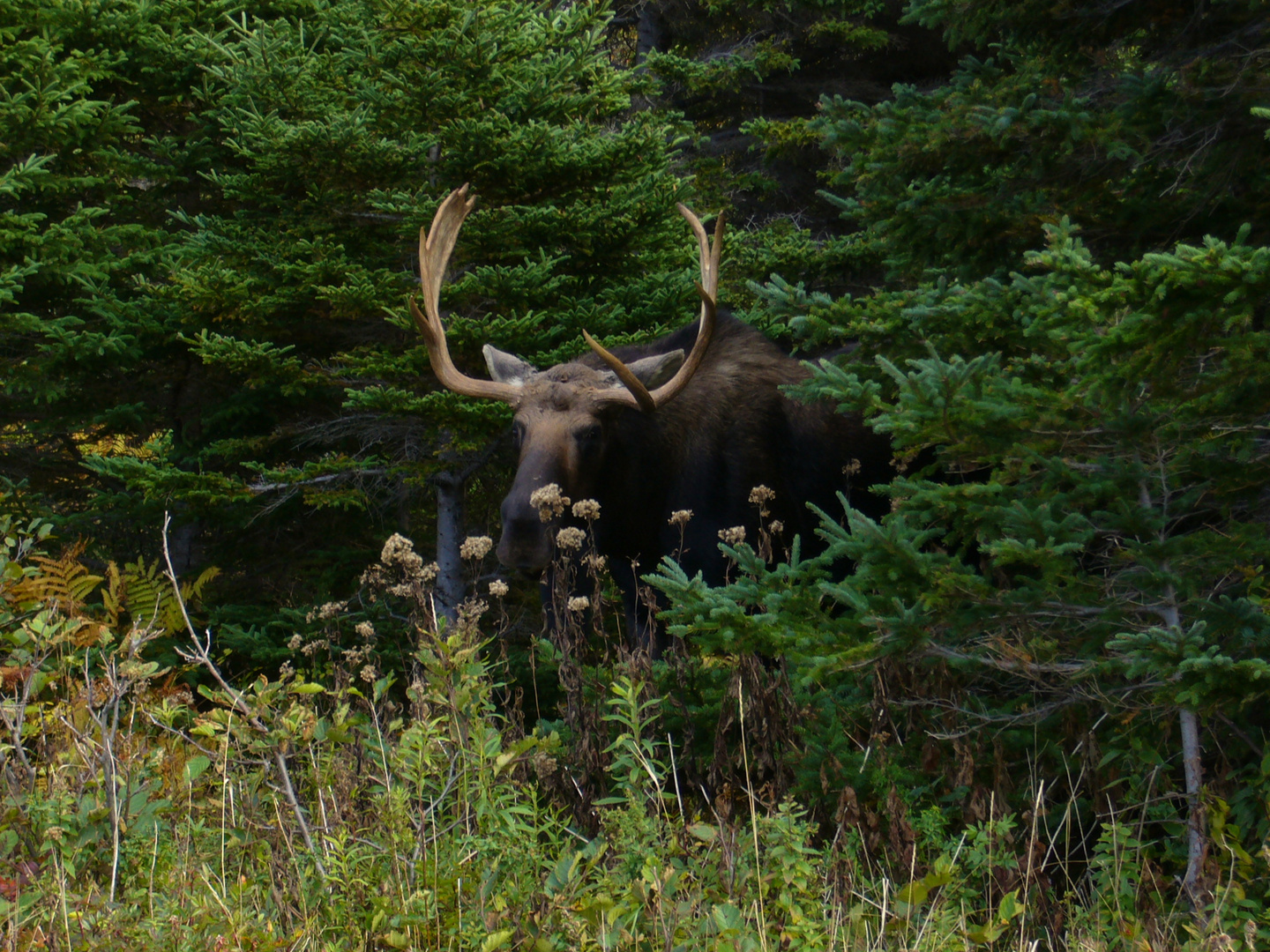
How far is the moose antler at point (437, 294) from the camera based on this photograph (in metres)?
6.18

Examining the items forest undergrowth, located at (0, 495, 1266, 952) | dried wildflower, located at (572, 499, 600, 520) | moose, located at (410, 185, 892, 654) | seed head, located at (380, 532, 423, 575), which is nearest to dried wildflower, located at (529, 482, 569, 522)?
dried wildflower, located at (572, 499, 600, 520)

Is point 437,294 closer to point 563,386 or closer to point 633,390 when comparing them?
point 563,386

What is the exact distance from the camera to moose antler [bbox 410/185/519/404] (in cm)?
618

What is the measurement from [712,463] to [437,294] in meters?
1.93

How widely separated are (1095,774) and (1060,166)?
2.17 meters

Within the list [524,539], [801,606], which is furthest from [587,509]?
[524,539]

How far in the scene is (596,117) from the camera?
8266mm

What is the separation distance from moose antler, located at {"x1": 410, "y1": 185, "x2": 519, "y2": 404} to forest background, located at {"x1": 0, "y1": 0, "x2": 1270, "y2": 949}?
0.40 meters

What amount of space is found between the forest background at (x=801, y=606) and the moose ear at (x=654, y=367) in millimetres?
1032

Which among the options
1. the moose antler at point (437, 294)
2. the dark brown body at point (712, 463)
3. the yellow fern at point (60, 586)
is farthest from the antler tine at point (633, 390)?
the yellow fern at point (60, 586)

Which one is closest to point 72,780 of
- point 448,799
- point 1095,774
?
point 448,799

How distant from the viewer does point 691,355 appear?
247 inches

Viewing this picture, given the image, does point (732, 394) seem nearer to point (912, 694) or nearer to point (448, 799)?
point (912, 694)

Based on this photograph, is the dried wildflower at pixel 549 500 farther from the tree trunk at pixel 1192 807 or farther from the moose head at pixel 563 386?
the tree trunk at pixel 1192 807
